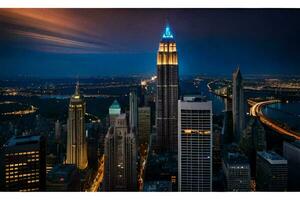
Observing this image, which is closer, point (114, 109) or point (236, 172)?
point (236, 172)

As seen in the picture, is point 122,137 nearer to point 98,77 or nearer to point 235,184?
point 98,77

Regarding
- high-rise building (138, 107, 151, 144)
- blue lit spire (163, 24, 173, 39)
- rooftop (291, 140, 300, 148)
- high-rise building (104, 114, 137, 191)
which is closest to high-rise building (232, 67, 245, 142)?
rooftop (291, 140, 300, 148)

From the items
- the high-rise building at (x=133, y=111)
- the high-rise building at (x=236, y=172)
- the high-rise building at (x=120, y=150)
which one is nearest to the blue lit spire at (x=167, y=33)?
the high-rise building at (x=133, y=111)

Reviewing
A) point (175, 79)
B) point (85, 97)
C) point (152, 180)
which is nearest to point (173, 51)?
point (175, 79)

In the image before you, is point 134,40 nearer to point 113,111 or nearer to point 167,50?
point 167,50

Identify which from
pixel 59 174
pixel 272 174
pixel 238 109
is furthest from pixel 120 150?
pixel 272 174
